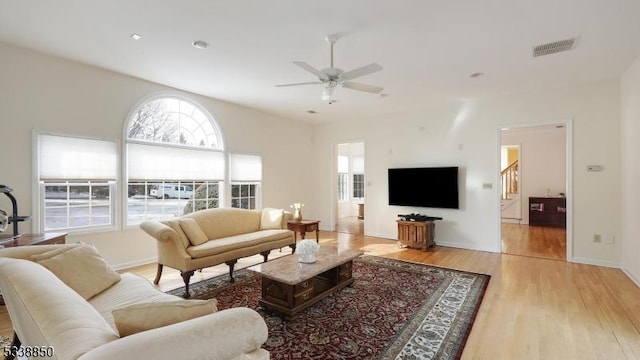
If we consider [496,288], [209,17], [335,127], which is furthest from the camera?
[335,127]

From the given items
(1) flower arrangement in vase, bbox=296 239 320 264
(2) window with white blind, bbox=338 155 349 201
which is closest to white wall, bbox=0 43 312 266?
(1) flower arrangement in vase, bbox=296 239 320 264

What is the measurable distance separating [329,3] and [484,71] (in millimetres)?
2615

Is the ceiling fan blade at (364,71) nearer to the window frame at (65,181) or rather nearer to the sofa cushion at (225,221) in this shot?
the sofa cushion at (225,221)

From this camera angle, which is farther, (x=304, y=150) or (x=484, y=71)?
(x=304, y=150)

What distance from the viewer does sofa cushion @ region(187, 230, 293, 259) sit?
339 centimetres

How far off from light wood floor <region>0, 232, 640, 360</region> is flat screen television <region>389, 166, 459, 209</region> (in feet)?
4.13

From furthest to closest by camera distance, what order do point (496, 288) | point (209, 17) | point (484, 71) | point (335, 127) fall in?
point (335, 127)
point (484, 71)
point (496, 288)
point (209, 17)

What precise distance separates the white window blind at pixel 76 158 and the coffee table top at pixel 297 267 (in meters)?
2.77

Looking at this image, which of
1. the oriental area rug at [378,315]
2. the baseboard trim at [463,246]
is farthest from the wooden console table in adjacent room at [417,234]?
the oriental area rug at [378,315]

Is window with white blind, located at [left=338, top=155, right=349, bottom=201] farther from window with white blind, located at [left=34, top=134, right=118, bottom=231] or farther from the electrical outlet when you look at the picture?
window with white blind, located at [left=34, top=134, right=118, bottom=231]

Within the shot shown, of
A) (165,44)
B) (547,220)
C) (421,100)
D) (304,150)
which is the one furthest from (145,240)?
(547,220)

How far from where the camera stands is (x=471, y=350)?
7.28 ft

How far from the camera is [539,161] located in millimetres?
7934

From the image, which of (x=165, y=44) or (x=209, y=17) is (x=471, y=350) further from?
(x=165, y=44)
